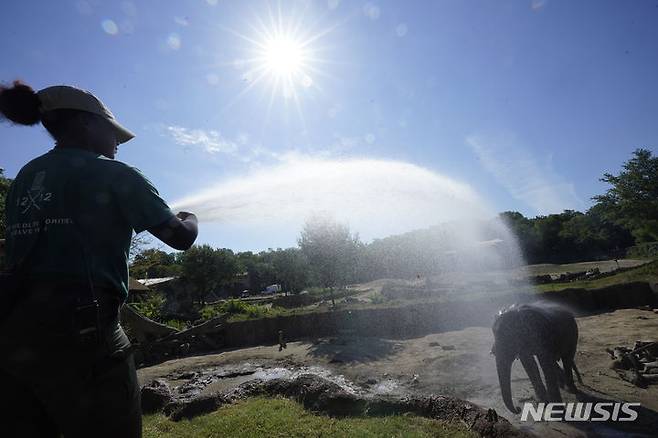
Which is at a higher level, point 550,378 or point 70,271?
point 70,271

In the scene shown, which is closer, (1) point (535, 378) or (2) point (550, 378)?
(2) point (550, 378)

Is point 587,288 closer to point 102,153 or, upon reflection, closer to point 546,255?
point 102,153

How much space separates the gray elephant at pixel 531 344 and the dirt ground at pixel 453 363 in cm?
57

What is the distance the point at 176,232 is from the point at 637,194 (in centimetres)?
4536

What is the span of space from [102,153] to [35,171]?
345 mm

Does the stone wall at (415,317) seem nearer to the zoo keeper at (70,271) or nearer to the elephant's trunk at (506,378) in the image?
the elephant's trunk at (506,378)

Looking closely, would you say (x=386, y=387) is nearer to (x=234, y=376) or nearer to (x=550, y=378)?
(x=550, y=378)

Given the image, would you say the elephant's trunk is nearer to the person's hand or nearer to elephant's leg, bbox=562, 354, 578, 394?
elephant's leg, bbox=562, 354, 578, 394

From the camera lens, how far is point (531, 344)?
6.66 metres

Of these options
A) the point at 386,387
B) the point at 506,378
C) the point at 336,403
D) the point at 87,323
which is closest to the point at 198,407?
the point at 336,403

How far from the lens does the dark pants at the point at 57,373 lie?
A: 1682 millimetres

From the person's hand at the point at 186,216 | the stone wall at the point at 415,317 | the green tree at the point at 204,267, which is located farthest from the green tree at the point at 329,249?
the person's hand at the point at 186,216

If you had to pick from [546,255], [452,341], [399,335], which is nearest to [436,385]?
[452,341]

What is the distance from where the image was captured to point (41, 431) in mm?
1848
